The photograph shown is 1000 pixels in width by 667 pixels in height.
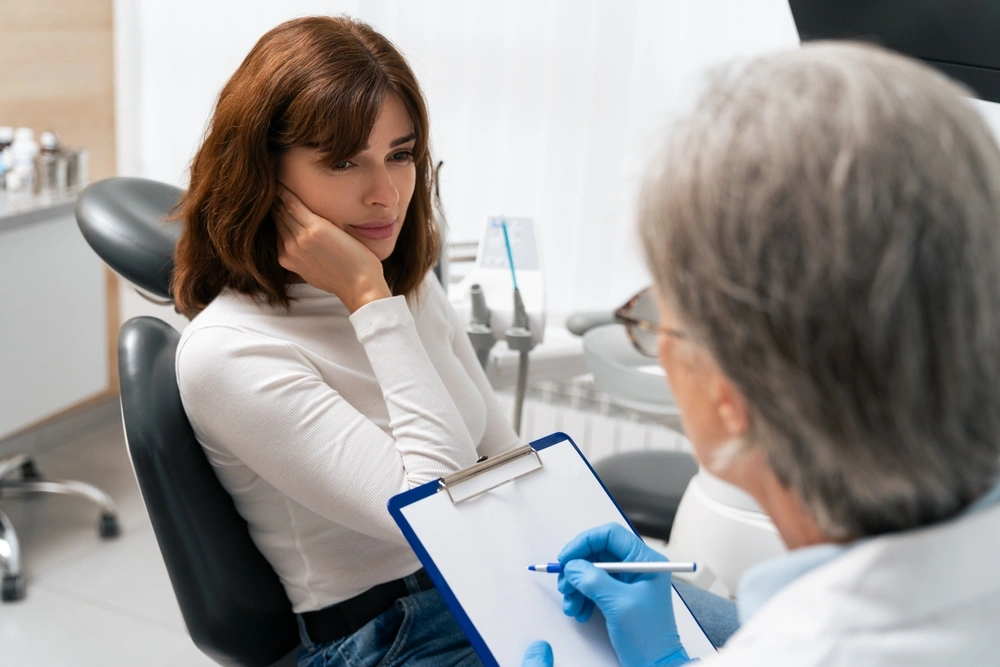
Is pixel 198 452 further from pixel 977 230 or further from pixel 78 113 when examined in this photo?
pixel 78 113

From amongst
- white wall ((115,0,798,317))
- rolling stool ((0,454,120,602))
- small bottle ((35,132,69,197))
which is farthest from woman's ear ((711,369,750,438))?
small bottle ((35,132,69,197))

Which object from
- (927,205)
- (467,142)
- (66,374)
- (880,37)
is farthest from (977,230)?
(66,374)

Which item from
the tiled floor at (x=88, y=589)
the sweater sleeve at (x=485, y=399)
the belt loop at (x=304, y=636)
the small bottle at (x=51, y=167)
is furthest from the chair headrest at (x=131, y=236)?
the small bottle at (x=51, y=167)

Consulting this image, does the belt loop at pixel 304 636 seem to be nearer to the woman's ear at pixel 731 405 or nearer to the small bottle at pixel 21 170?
the woman's ear at pixel 731 405

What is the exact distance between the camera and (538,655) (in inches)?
39.8

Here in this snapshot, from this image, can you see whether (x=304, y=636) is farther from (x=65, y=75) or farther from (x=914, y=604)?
(x=65, y=75)

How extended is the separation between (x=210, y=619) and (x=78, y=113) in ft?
7.81

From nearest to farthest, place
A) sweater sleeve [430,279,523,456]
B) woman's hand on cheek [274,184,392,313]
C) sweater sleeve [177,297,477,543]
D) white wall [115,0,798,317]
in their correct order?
sweater sleeve [177,297,477,543] → woman's hand on cheek [274,184,392,313] → sweater sleeve [430,279,523,456] → white wall [115,0,798,317]

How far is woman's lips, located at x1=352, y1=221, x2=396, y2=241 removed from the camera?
1.36 meters

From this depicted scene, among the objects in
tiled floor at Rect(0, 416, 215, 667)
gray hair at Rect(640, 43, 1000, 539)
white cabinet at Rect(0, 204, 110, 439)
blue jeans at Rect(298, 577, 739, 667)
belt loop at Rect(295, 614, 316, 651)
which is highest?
gray hair at Rect(640, 43, 1000, 539)

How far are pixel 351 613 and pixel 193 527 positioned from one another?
224 millimetres

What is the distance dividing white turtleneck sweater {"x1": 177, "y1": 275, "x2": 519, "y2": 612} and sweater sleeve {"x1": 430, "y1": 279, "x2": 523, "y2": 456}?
0.24 m

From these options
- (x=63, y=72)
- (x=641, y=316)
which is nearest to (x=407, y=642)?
(x=641, y=316)

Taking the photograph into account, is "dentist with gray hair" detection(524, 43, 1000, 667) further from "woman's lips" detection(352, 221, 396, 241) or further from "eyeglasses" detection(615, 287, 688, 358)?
"woman's lips" detection(352, 221, 396, 241)
